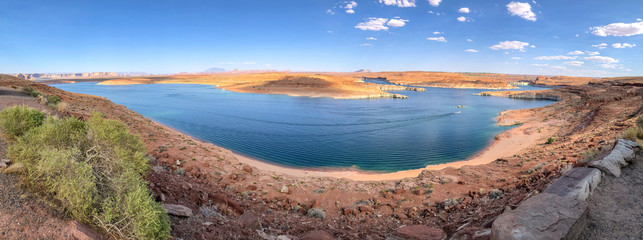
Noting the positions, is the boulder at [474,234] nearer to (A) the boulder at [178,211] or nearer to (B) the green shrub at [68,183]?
(A) the boulder at [178,211]

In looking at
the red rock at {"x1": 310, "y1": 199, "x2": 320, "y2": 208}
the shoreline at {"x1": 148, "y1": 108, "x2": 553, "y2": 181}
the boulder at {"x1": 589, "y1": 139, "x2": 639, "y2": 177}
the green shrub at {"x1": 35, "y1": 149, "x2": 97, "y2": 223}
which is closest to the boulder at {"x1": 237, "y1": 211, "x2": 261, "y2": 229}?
the red rock at {"x1": 310, "y1": 199, "x2": 320, "y2": 208}

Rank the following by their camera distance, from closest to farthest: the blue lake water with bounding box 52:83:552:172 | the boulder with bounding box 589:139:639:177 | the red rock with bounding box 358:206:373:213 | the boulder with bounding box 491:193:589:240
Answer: the boulder with bounding box 491:193:589:240, the boulder with bounding box 589:139:639:177, the red rock with bounding box 358:206:373:213, the blue lake water with bounding box 52:83:552:172

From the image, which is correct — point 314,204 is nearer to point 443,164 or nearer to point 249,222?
point 249,222

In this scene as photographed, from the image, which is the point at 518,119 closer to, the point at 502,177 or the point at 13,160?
the point at 502,177

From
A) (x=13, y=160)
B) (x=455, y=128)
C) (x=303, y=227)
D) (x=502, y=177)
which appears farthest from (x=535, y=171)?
(x=455, y=128)

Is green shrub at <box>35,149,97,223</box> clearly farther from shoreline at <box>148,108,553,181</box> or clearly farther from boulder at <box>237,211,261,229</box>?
shoreline at <box>148,108,553,181</box>

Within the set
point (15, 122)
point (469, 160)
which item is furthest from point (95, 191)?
point (469, 160)

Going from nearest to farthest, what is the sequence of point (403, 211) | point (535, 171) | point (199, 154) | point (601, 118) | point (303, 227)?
point (303, 227)
point (403, 211)
point (535, 171)
point (199, 154)
point (601, 118)
